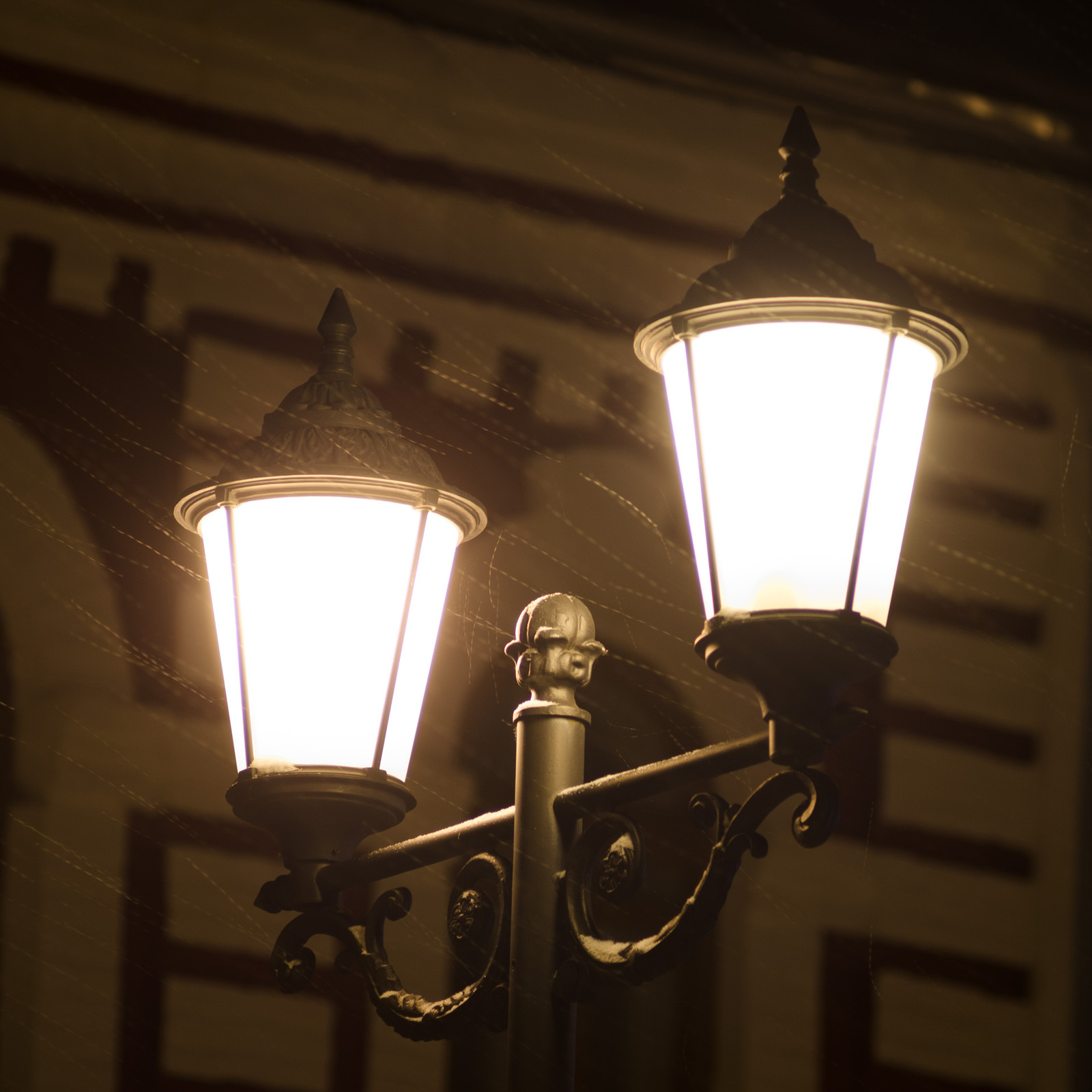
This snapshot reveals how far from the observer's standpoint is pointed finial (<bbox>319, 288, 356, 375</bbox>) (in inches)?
105

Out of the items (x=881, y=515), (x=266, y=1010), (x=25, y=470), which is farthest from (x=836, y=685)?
(x=25, y=470)

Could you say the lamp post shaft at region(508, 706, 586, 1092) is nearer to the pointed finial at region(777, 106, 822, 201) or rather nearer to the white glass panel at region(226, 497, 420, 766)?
the white glass panel at region(226, 497, 420, 766)

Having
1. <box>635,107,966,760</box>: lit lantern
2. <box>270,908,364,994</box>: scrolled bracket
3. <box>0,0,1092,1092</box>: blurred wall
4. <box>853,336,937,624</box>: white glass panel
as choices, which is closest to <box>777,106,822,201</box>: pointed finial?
<box>635,107,966,760</box>: lit lantern

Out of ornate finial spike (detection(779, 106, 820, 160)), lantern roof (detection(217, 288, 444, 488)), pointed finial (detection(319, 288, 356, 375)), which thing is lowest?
lantern roof (detection(217, 288, 444, 488))

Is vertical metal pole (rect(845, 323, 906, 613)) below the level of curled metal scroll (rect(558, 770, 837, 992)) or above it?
above

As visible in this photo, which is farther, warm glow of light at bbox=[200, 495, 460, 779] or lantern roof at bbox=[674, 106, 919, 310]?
warm glow of light at bbox=[200, 495, 460, 779]

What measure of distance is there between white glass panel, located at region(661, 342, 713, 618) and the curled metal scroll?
225 mm

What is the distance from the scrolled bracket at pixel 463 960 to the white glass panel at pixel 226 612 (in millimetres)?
340

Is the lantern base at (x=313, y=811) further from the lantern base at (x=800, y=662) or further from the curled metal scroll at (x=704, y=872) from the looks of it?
the lantern base at (x=800, y=662)

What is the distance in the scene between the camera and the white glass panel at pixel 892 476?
179 cm

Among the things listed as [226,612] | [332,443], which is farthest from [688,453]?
[226,612]

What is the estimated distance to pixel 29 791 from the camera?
3721mm

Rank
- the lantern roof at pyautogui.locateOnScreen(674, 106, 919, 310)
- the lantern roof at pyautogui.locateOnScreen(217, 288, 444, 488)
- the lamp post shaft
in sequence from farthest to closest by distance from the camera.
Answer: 1. the lantern roof at pyautogui.locateOnScreen(217, 288, 444, 488)
2. the lamp post shaft
3. the lantern roof at pyautogui.locateOnScreen(674, 106, 919, 310)

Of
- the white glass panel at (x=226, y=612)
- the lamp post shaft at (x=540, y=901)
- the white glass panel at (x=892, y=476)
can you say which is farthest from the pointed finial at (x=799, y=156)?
the white glass panel at (x=226, y=612)
